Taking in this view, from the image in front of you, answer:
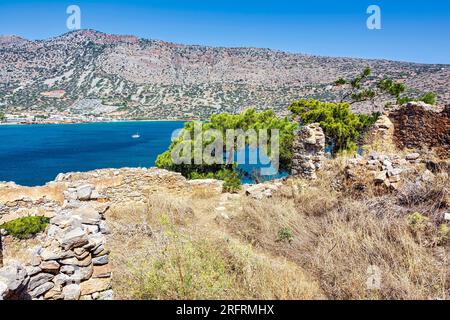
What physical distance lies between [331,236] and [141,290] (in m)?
3.17

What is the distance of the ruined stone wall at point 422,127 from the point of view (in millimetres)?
9930

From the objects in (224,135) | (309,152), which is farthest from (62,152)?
(309,152)

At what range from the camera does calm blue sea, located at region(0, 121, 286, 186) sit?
44562 millimetres

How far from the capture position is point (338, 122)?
15.8 meters

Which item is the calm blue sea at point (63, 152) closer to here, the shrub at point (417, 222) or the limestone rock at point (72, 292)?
the shrub at point (417, 222)

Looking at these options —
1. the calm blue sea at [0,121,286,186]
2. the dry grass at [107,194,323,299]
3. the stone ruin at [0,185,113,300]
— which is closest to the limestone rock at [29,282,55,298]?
the stone ruin at [0,185,113,300]

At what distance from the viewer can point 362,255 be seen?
464 cm

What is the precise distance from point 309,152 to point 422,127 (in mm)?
3879

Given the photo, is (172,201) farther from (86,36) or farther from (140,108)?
(86,36)

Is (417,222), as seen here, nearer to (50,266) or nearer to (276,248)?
(276,248)

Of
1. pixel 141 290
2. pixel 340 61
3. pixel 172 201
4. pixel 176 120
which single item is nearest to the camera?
pixel 141 290

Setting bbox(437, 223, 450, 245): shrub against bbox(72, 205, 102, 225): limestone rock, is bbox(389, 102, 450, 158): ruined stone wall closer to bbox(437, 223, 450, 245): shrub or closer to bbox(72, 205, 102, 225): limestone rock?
bbox(437, 223, 450, 245): shrub

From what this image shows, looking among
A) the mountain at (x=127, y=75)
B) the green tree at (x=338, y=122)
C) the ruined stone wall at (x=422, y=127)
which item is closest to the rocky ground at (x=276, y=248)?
the ruined stone wall at (x=422, y=127)

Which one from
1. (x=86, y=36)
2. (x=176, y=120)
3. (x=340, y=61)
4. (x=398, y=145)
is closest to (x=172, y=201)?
(x=398, y=145)
